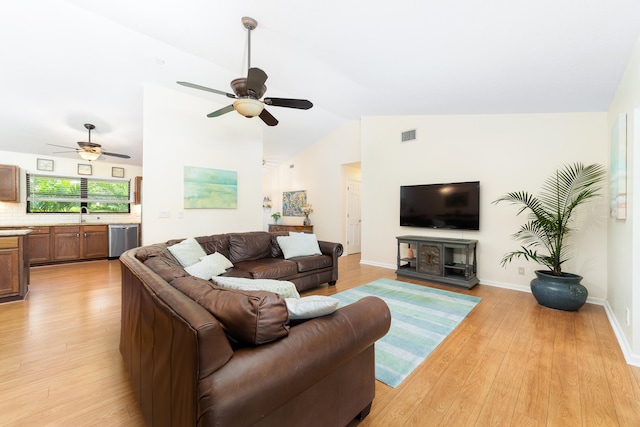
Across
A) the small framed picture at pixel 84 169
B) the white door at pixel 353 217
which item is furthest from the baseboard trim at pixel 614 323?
the small framed picture at pixel 84 169

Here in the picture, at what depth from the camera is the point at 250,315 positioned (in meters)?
1.03

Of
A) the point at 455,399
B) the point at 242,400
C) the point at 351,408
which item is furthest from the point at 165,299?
the point at 455,399

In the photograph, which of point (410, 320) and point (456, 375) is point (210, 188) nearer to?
point (410, 320)

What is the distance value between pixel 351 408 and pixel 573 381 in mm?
1697

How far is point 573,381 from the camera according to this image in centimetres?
189

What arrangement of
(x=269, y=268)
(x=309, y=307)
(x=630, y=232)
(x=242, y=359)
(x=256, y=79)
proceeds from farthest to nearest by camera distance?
1. (x=269, y=268)
2. (x=256, y=79)
3. (x=630, y=232)
4. (x=309, y=307)
5. (x=242, y=359)

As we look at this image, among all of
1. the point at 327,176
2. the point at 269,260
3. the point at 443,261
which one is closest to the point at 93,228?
the point at 269,260

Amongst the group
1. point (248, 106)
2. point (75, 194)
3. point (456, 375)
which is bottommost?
point (456, 375)

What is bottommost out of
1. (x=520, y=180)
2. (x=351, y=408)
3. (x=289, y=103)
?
(x=351, y=408)

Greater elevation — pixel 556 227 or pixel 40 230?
pixel 556 227

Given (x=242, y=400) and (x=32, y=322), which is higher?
(x=242, y=400)

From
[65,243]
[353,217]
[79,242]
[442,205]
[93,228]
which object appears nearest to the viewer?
[442,205]

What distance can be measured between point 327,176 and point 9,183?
6.61 meters

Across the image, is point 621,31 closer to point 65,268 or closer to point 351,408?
point 351,408
